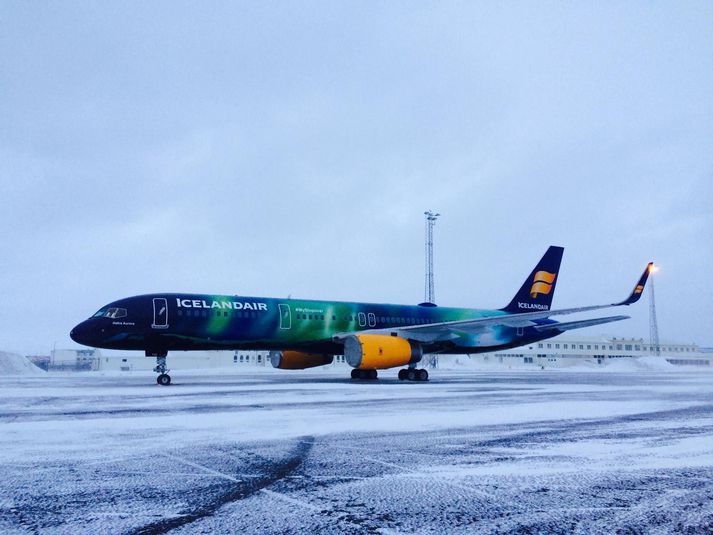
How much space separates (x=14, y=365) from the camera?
37875 mm

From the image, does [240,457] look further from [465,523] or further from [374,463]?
[465,523]

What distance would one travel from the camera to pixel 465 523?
368 cm

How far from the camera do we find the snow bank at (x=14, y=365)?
36500 mm

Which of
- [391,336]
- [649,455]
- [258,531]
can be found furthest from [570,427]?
[391,336]

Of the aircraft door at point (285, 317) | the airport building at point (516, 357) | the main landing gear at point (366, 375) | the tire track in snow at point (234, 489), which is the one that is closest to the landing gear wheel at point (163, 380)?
the aircraft door at point (285, 317)

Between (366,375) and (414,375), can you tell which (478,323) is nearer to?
(414,375)

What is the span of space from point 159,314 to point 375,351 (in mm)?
8093

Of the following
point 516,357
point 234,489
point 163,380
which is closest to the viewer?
point 234,489

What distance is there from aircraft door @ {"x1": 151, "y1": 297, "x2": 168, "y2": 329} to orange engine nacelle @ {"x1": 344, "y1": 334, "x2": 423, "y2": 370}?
688cm

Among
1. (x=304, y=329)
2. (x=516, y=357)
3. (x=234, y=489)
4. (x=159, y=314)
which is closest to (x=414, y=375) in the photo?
(x=304, y=329)

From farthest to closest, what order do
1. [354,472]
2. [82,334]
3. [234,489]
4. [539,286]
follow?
[539,286] < [82,334] < [354,472] < [234,489]

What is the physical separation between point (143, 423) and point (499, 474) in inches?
231

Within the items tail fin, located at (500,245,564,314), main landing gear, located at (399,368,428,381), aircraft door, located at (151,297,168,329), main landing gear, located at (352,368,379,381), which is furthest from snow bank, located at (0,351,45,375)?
tail fin, located at (500,245,564,314)

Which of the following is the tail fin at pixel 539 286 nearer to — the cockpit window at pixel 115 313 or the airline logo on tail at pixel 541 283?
the airline logo on tail at pixel 541 283
